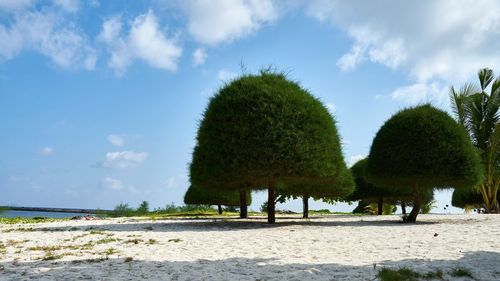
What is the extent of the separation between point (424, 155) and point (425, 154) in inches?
2.2

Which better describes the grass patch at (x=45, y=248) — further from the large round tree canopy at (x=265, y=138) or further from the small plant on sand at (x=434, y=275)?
the small plant on sand at (x=434, y=275)

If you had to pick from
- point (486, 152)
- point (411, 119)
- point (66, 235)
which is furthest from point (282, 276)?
point (486, 152)

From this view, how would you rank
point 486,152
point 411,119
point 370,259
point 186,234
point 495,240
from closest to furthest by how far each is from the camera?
point 370,259, point 495,240, point 186,234, point 411,119, point 486,152

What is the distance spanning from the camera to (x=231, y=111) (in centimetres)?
1741

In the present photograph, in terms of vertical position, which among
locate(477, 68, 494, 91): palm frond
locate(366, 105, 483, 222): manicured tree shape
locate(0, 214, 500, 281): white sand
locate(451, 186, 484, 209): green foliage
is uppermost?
locate(477, 68, 494, 91): palm frond

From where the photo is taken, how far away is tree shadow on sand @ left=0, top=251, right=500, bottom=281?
752 cm

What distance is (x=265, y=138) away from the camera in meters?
16.6

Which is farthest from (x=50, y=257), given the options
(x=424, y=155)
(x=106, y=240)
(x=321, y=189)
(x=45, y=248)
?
(x=321, y=189)

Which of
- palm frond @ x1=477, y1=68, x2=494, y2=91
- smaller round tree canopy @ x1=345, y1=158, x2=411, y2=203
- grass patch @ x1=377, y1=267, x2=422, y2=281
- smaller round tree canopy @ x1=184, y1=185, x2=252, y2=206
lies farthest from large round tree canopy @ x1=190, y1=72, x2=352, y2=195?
palm frond @ x1=477, y1=68, x2=494, y2=91

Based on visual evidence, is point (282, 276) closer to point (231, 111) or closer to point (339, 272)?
point (339, 272)

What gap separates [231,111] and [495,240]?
9550 millimetres

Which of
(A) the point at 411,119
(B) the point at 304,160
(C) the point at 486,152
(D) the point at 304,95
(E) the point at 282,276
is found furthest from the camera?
(C) the point at 486,152

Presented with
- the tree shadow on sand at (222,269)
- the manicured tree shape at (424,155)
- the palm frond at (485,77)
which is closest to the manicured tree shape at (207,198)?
the manicured tree shape at (424,155)

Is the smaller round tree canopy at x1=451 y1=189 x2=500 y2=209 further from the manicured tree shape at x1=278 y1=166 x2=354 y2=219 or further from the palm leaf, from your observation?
the manicured tree shape at x1=278 y1=166 x2=354 y2=219
